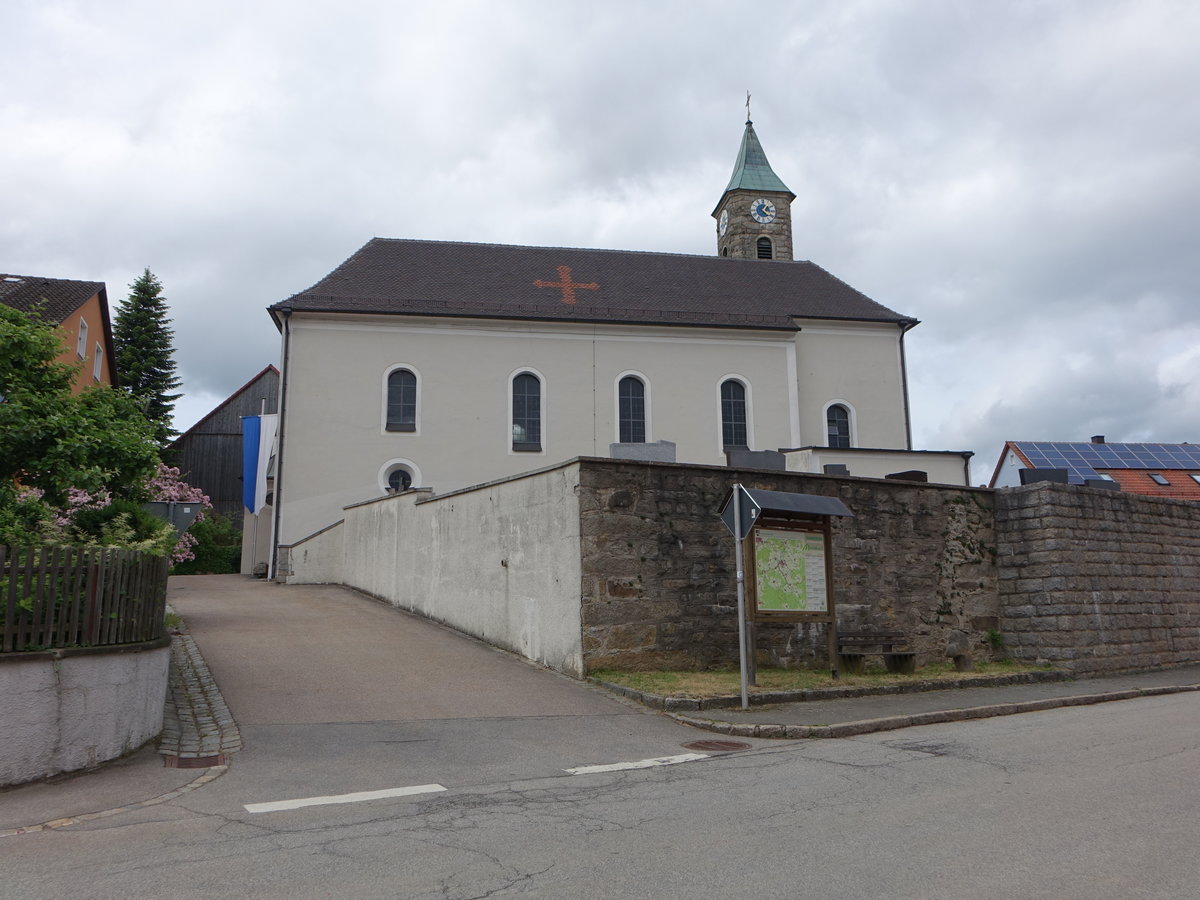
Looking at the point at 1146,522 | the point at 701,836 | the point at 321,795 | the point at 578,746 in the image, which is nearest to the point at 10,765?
the point at 321,795

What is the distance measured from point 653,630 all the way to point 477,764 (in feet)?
14.5

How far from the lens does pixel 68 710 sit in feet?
23.0

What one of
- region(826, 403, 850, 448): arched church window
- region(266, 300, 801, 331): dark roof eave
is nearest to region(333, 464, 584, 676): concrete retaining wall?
region(266, 300, 801, 331): dark roof eave

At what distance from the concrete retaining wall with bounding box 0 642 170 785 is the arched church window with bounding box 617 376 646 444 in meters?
23.1

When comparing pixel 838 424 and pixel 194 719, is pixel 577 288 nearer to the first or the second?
pixel 838 424

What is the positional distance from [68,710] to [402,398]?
73.6 feet

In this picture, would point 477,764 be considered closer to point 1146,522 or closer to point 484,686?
point 484,686

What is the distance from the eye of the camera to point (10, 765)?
21.8 ft

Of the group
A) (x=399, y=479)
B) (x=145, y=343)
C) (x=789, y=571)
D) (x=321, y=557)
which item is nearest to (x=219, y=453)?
(x=145, y=343)

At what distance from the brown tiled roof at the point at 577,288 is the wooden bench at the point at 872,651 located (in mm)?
19085

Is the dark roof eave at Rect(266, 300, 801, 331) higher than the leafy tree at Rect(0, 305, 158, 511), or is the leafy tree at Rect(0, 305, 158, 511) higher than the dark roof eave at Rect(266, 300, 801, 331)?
the dark roof eave at Rect(266, 300, 801, 331)

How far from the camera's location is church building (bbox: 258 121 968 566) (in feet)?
93.0

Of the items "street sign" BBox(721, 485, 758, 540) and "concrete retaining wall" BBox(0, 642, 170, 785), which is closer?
"concrete retaining wall" BBox(0, 642, 170, 785)

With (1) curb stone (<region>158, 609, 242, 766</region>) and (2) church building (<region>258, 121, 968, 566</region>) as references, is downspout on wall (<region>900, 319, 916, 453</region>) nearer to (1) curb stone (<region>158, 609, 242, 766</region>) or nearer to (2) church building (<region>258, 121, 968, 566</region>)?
(2) church building (<region>258, 121, 968, 566</region>)
